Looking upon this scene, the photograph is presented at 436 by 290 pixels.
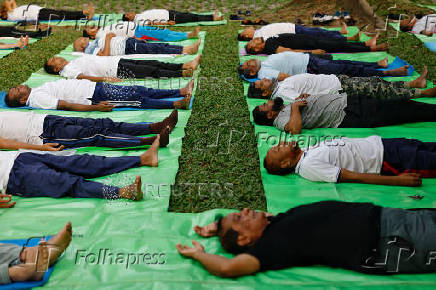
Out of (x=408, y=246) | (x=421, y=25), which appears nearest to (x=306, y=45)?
(x=421, y=25)

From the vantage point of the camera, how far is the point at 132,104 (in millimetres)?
6508

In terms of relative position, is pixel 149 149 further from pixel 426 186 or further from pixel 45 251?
pixel 426 186

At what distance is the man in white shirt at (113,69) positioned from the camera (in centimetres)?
744

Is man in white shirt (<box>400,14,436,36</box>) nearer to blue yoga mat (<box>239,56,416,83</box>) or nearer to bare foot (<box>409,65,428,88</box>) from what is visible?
blue yoga mat (<box>239,56,416,83</box>)

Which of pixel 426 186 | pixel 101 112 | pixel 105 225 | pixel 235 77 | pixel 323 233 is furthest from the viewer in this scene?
pixel 235 77

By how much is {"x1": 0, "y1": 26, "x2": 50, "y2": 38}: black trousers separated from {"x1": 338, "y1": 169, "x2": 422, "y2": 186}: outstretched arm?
9308 millimetres

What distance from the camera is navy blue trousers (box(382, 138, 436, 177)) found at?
430 centimetres

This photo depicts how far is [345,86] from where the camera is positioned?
6148mm

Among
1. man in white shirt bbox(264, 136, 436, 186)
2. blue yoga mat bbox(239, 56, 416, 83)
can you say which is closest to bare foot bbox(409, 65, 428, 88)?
blue yoga mat bbox(239, 56, 416, 83)

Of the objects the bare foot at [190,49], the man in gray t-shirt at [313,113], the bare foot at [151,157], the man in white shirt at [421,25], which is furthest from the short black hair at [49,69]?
the man in white shirt at [421,25]

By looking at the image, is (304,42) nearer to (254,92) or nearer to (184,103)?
(254,92)

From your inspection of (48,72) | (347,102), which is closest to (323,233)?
(347,102)

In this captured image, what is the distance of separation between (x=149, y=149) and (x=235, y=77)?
11.4 feet

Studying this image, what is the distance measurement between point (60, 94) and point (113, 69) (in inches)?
52.5
